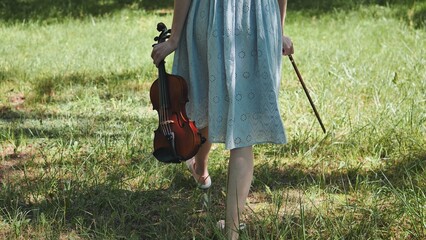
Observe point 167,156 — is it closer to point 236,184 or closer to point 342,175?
point 236,184

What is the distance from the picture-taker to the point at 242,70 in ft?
10.4

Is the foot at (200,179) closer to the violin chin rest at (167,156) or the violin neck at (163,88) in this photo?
the violin chin rest at (167,156)

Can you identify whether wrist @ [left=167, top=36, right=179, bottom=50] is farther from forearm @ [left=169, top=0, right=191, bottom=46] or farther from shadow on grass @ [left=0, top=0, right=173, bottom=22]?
shadow on grass @ [left=0, top=0, right=173, bottom=22]

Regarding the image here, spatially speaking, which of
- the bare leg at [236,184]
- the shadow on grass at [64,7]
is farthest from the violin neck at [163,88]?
the shadow on grass at [64,7]

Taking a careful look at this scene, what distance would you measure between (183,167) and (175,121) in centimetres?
98

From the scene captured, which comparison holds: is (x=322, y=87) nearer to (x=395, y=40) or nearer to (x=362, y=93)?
(x=362, y=93)

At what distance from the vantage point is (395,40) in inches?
335

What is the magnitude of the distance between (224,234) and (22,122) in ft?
8.40

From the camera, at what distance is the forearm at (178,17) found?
327 centimetres

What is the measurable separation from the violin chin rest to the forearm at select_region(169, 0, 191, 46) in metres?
0.48

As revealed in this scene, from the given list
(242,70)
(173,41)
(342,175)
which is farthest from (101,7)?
(242,70)

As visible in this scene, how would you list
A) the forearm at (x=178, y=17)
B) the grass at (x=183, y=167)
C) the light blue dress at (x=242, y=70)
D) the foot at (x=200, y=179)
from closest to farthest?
the light blue dress at (x=242, y=70) → the forearm at (x=178, y=17) → the grass at (x=183, y=167) → the foot at (x=200, y=179)

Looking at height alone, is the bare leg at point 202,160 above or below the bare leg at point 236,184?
below

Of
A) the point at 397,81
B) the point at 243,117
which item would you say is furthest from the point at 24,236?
the point at 397,81
